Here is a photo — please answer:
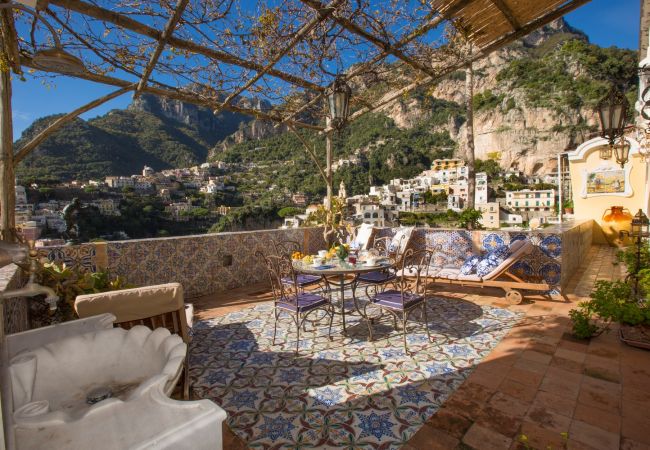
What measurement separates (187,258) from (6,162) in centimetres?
252

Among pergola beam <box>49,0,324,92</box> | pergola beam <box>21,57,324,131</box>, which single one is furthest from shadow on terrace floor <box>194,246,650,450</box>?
pergola beam <box>21,57,324,131</box>

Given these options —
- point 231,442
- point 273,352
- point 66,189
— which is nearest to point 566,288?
point 273,352

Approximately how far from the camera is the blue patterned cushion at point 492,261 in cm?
450

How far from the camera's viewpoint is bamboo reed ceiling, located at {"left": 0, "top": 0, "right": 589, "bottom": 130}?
2617 mm

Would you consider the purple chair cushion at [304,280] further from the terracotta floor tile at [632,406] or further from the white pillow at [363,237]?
the terracotta floor tile at [632,406]

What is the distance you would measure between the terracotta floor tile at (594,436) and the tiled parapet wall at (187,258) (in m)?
4.27

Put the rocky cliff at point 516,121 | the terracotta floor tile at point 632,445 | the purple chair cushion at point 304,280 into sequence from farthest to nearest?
1. the rocky cliff at point 516,121
2. the purple chair cushion at point 304,280
3. the terracotta floor tile at point 632,445

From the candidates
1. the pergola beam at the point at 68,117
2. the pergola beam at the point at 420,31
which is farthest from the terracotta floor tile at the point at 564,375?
the pergola beam at the point at 68,117

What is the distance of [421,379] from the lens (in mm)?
2471

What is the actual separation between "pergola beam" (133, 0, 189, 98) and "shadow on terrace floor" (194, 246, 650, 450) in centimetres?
293

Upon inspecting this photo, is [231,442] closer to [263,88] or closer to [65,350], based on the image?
[65,350]

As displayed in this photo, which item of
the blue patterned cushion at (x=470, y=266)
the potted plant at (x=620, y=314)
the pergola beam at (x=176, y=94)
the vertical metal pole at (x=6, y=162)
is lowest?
the potted plant at (x=620, y=314)

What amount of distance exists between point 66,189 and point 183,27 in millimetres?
16071

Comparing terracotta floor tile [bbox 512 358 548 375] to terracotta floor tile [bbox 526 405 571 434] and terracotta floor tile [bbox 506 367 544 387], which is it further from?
terracotta floor tile [bbox 526 405 571 434]
